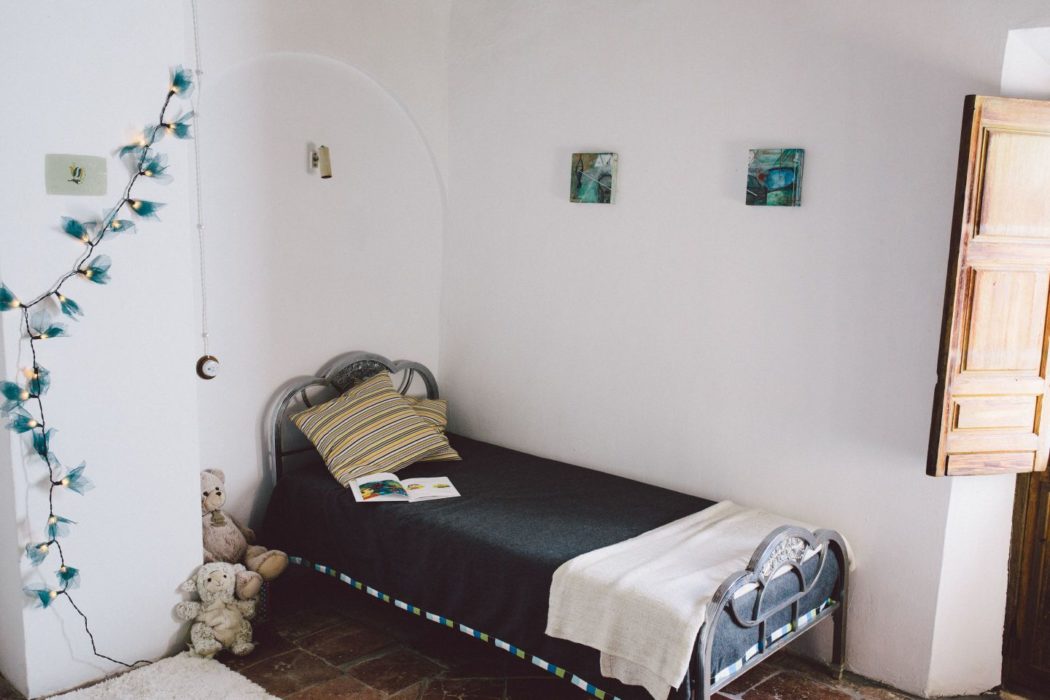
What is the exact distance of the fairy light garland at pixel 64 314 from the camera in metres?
2.80

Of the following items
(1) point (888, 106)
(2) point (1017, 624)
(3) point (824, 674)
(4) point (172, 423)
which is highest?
(1) point (888, 106)

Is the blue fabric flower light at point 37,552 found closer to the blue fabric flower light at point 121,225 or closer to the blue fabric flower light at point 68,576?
the blue fabric flower light at point 68,576

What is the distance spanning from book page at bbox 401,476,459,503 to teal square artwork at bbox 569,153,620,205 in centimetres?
136

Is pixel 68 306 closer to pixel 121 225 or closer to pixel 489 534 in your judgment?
pixel 121 225

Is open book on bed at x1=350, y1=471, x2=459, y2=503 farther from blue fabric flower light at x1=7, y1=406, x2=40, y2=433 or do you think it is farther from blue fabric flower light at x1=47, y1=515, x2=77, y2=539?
blue fabric flower light at x1=7, y1=406, x2=40, y2=433

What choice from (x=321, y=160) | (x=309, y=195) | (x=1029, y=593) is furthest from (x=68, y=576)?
(x=1029, y=593)

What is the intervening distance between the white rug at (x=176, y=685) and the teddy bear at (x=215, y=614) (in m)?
0.07

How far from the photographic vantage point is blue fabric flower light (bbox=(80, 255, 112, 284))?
114 inches

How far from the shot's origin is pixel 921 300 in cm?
308

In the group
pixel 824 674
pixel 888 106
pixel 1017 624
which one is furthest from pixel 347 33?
pixel 1017 624

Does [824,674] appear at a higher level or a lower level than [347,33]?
lower

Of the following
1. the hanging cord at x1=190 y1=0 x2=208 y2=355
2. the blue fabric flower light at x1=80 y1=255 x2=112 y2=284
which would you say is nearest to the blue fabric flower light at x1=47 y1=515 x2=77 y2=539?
the blue fabric flower light at x1=80 y1=255 x2=112 y2=284

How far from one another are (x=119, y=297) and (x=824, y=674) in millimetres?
2833

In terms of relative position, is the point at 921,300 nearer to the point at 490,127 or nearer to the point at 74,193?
the point at 490,127
